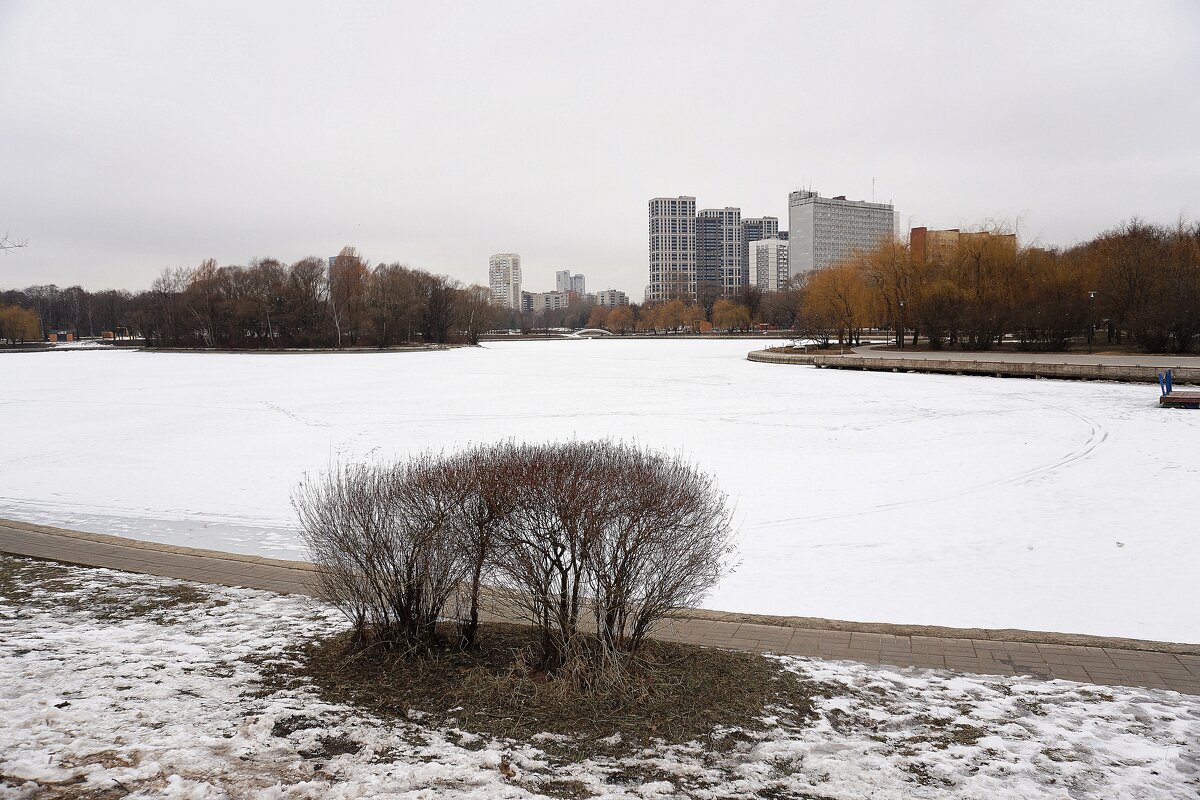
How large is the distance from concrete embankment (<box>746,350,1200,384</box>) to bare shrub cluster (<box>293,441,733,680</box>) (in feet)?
118

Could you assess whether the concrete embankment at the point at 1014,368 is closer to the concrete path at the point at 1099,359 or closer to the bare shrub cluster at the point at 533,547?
the concrete path at the point at 1099,359

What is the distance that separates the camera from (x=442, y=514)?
5.43m

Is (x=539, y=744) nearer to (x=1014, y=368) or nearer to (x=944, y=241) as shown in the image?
(x=1014, y=368)

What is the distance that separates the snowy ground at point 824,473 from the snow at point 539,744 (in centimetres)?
278

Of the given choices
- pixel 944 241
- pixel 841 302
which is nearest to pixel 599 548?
pixel 841 302

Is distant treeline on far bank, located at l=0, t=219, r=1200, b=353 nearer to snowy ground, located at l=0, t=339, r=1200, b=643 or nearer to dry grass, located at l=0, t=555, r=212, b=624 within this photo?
snowy ground, located at l=0, t=339, r=1200, b=643

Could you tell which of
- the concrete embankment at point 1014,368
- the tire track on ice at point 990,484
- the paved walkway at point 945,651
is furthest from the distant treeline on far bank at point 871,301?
the paved walkway at point 945,651

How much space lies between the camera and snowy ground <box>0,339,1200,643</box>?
29.1 ft

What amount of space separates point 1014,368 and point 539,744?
42.7 metres

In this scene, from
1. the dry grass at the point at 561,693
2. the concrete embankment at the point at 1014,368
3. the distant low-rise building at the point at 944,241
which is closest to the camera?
the dry grass at the point at 561,693

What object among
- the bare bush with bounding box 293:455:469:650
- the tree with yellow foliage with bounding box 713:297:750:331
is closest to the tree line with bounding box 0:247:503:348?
the tree with yellow foliage with bounding box 713:297:750:331

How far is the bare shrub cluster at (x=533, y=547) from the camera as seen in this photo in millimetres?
5219

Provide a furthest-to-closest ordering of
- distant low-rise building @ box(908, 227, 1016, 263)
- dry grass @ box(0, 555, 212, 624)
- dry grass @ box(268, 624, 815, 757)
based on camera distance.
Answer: distant low-rise building @ box(908, 227, 1016, 263) < dry grass @ box(0, 555, 212, 624) < dry grass @ box(268, 624, 815, 757)

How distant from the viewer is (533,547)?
17.3ft
